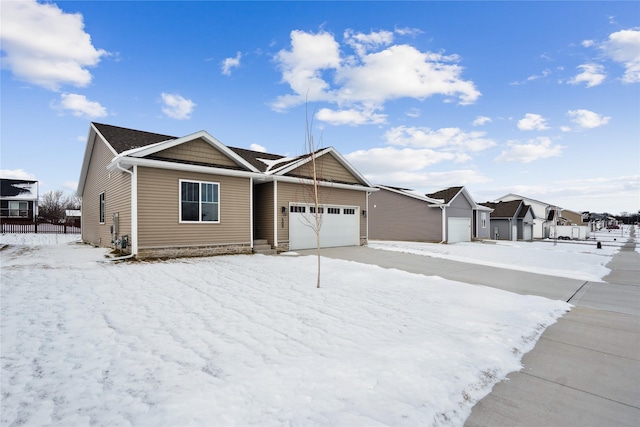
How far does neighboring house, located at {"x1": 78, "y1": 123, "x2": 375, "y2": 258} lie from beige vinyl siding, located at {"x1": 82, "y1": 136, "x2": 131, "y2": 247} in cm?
4

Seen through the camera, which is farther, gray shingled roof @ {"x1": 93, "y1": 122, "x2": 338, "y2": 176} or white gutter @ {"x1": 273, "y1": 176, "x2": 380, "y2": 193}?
white gutter @ {"x1": 273, "y1": 176, "x2": 380, "y2": 193}

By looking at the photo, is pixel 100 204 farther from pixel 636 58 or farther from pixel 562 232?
pixel 562 232

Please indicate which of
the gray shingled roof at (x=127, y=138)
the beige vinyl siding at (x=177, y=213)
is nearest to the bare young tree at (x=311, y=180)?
the gray shingled roof at (x=127, y=138)

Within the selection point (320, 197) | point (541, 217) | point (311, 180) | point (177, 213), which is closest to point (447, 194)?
point (320, 197)

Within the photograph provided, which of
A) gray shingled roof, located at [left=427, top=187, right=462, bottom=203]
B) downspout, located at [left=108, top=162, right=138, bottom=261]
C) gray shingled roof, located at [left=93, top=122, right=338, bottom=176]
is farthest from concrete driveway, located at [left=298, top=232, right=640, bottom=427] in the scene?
gray shingled roof, located at [left=427, top=187, right=462, bottom=203]

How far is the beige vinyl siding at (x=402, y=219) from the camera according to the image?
928 inches

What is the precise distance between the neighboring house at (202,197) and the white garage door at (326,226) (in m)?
0.05

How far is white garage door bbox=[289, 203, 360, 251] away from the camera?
14719mm

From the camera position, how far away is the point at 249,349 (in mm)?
3883

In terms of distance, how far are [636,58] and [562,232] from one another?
128 feet

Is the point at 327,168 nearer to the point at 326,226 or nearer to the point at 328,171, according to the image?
the point at 328,171

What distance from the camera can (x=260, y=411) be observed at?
260 centimetres

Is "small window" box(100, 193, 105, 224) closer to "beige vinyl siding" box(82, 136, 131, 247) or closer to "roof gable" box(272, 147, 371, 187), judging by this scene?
"beige vinyl siding" box(82, 136, 131, 247)

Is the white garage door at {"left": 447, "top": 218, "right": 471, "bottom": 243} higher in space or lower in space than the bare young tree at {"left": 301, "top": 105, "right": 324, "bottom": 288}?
lower
